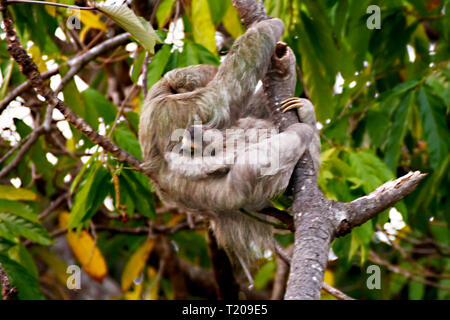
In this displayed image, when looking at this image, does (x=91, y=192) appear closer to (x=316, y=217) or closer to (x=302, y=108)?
(x=302, y=108)

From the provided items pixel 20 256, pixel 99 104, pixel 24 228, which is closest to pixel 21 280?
pixel 24 228

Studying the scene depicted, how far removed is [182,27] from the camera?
18.7 feet

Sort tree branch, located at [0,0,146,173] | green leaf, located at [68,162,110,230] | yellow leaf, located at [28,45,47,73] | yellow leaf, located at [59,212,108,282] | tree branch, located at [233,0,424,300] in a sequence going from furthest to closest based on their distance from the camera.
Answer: yellow leaf, located at [59,212,108,282] → yellow leaf, located at [28,45,47,73] → green leaf, located at [68,162,110,230] → tree branch, located at [0,0,146,173] → tree branch, located at [233,0,424,300]

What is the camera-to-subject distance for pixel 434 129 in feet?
16.7

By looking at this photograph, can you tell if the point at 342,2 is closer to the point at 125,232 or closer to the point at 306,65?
the point at 306,65

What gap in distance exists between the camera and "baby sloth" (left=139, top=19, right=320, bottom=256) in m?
3.56

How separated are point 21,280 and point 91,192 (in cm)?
78

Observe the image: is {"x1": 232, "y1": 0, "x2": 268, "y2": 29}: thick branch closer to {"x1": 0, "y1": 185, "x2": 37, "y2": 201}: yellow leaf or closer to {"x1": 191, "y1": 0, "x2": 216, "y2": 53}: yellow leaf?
{"x1": 191, "y1": 0, "x2": 216, "y2": 53}: yellow leaf

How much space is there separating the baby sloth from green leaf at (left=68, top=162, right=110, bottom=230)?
0.63m

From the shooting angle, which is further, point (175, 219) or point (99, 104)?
point (175, 219)

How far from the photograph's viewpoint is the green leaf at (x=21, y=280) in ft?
14.1

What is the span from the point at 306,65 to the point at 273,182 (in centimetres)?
179

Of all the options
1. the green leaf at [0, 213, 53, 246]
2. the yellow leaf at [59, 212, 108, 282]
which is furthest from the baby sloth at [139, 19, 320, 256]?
the yellow leaf at [59, 212, 108, 282]
